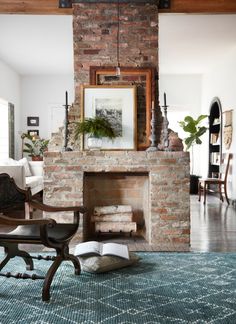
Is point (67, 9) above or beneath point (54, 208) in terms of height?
above

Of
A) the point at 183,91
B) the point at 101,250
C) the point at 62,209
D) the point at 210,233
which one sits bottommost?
the point at 210,233

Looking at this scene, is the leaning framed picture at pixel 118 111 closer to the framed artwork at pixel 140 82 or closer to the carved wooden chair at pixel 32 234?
the framed artwork at pixel 140 82

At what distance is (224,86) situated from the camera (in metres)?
7.97

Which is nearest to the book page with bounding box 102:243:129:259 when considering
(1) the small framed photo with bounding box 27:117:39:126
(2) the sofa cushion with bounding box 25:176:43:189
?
(2) the sofa cushion with bounding box 25:176:43:189

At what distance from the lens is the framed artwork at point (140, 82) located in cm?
441

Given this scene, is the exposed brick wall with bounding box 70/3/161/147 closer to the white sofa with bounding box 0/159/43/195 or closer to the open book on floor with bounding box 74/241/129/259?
the open book on floor with bounding box 74/241/129/259

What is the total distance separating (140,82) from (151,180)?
3.97ft

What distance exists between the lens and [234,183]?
727 cm

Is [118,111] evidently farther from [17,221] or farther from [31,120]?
[31,120]

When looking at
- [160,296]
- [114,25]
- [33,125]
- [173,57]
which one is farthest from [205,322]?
[33,125]

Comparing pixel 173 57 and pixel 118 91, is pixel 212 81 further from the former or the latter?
pixel 118 91

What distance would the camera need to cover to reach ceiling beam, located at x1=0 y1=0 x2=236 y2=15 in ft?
15.2

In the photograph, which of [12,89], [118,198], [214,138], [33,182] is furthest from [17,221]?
[214,138]

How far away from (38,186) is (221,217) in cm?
335
